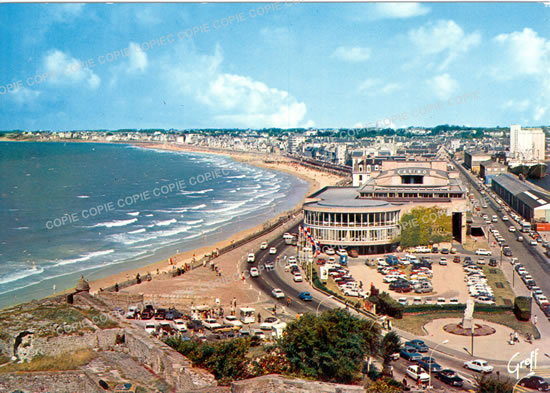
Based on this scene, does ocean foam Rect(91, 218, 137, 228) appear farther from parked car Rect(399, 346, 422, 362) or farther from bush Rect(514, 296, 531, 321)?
A: parked car Rect(399, 346, 422, 362)

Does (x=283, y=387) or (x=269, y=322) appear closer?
(x=283, y=387)

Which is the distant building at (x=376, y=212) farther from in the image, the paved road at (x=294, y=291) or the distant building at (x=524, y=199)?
the distant building at (x=524, y=199)

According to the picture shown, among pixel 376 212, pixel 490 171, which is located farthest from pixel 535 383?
pixel 490 171

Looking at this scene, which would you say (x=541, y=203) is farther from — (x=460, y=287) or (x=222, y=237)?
(x=222, y=237)

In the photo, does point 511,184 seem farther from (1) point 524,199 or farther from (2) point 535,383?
(2) point 535,383

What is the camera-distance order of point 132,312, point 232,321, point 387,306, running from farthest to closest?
point 387,306, point 132,312, point 232,321

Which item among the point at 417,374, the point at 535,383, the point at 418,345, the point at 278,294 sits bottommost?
the point at 278,294

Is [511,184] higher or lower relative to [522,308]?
higher

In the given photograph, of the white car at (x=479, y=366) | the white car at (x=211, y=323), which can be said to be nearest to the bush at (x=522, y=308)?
the white car at (x=479, y=366)
